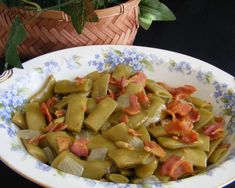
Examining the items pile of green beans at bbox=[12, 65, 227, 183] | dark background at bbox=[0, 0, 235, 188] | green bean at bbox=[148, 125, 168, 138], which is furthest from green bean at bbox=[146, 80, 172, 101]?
dark background at bbox=[0, 0, 235, 188]

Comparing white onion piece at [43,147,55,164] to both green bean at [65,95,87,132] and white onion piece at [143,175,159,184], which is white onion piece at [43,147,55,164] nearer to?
green bean at [65,95,87,132]

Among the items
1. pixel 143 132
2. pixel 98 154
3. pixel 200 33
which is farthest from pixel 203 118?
pixel 200 33

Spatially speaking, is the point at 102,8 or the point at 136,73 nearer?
the point at 136,73

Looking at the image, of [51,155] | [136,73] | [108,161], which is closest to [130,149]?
[108,161]

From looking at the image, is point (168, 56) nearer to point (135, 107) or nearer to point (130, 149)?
point (135, 107)

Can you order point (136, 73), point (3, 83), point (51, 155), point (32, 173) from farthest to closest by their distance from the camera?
point (136, 73)
point (3, 83)
point (51, 155)
point (32, 173)

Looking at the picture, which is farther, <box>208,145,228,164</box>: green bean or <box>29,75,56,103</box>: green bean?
<box>29,75,56,103</box>: green bean

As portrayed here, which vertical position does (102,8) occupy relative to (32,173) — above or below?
above
